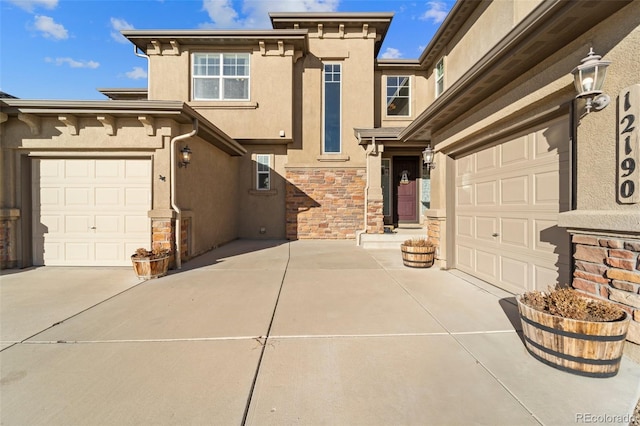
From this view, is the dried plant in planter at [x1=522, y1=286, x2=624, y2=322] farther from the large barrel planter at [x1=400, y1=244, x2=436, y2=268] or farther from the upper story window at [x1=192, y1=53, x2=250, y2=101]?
the upper story window at [x1=192, y1=53, x2=250, y2=101]

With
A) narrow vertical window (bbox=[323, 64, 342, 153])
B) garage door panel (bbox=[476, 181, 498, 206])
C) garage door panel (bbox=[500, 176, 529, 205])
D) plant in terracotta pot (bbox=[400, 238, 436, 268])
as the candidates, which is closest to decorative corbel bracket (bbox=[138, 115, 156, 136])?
plant in terracotta pot (bbox=[400, 238, 436, 268])

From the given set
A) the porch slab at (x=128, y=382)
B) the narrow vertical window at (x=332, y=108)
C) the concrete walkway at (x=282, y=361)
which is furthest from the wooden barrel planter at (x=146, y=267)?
the narrow vertical window at (x=332, y=108)

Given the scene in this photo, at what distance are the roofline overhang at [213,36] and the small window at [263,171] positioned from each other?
13.6 feet

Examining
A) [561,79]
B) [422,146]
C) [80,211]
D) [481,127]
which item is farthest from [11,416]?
[422,146]

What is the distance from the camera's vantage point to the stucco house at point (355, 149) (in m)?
2.89

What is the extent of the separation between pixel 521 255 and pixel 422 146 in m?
6.58

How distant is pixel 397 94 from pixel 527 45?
8.87 meters

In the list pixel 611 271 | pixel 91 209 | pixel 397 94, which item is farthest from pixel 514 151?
pixel 91 209

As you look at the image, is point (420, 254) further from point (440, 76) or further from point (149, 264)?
point (440, 76)

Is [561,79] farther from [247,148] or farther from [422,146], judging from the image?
[247,148]

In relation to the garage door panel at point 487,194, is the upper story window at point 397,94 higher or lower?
higher

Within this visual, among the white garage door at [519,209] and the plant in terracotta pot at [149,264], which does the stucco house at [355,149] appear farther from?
the plant in terracotta pot at [149,264]

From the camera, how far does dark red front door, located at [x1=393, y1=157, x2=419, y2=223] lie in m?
10.9

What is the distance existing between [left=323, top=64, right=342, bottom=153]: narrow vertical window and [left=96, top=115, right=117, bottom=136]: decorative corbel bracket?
22.7 ft
